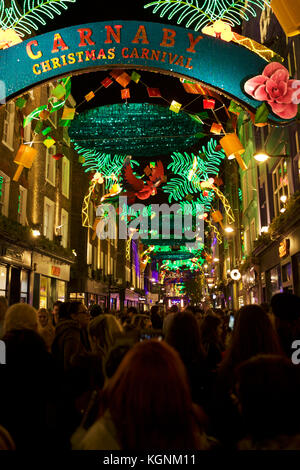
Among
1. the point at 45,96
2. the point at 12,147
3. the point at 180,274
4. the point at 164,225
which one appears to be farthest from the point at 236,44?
the point at 180,274

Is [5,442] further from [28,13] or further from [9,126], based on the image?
[9,126]

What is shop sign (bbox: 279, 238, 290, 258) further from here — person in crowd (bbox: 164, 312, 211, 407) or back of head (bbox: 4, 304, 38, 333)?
back of head (bbox: 4, 304, 38, 333)

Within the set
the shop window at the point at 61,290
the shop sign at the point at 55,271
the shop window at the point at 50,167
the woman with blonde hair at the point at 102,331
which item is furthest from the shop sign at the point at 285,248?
the shop window at the point at 61,290

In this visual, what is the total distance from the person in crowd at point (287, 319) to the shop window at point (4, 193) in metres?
14.3

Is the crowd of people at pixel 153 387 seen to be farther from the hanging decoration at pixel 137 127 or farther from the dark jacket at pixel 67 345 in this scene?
the hanging decoration at pixel 137 127

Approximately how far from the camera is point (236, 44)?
9891mm

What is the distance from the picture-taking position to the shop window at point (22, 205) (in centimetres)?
1916

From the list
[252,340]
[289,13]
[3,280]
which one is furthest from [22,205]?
[252,340]

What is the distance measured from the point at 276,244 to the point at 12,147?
12.2m

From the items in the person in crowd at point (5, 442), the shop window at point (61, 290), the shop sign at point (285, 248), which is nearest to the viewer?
the person in crowd at point (5, 442)

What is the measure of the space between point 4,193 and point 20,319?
14.2 meters

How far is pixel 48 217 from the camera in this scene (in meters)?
23.5

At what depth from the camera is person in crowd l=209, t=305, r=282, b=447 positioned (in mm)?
3367

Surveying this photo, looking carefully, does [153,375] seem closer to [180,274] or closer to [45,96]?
[45,96]
